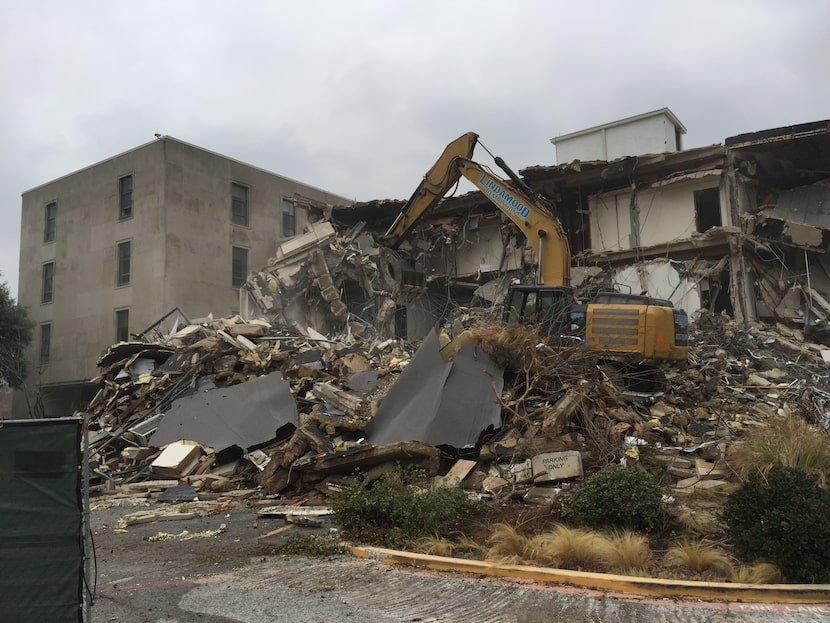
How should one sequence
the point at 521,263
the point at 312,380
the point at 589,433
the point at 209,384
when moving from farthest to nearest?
the point at 521,263
the point at 209,384
the point at 312,380
the point at 589,433

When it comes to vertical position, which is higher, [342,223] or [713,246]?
[342,223]

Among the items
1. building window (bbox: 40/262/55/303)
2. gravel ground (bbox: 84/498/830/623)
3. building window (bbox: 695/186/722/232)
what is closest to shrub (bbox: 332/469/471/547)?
gravel ground (bbox: 84/498/830/623)

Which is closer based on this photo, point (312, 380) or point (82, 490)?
point (82, 490)

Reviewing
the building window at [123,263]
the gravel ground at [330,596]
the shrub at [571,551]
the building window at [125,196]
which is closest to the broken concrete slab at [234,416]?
the gravel ground at [330,596]

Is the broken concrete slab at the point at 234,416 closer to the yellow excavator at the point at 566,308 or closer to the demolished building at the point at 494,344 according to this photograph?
the demolished building at the point at 494,344

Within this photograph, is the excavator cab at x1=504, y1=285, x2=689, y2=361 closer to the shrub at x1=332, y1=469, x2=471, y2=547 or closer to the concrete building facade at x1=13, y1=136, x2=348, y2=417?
the shrub at x1=332, y1=469, x2=471, y2=547

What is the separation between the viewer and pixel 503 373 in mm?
11148

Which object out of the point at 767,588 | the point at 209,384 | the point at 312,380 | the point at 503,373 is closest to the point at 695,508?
the point at 767,588

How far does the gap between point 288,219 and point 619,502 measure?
3060 centimetres

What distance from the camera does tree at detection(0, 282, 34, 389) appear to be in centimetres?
3222

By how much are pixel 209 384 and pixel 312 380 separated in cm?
264

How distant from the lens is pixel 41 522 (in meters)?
3.65

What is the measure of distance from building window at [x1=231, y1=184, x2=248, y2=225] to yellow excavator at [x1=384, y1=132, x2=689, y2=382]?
58.5 feet

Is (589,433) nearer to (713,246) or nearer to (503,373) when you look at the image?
(503,373)
